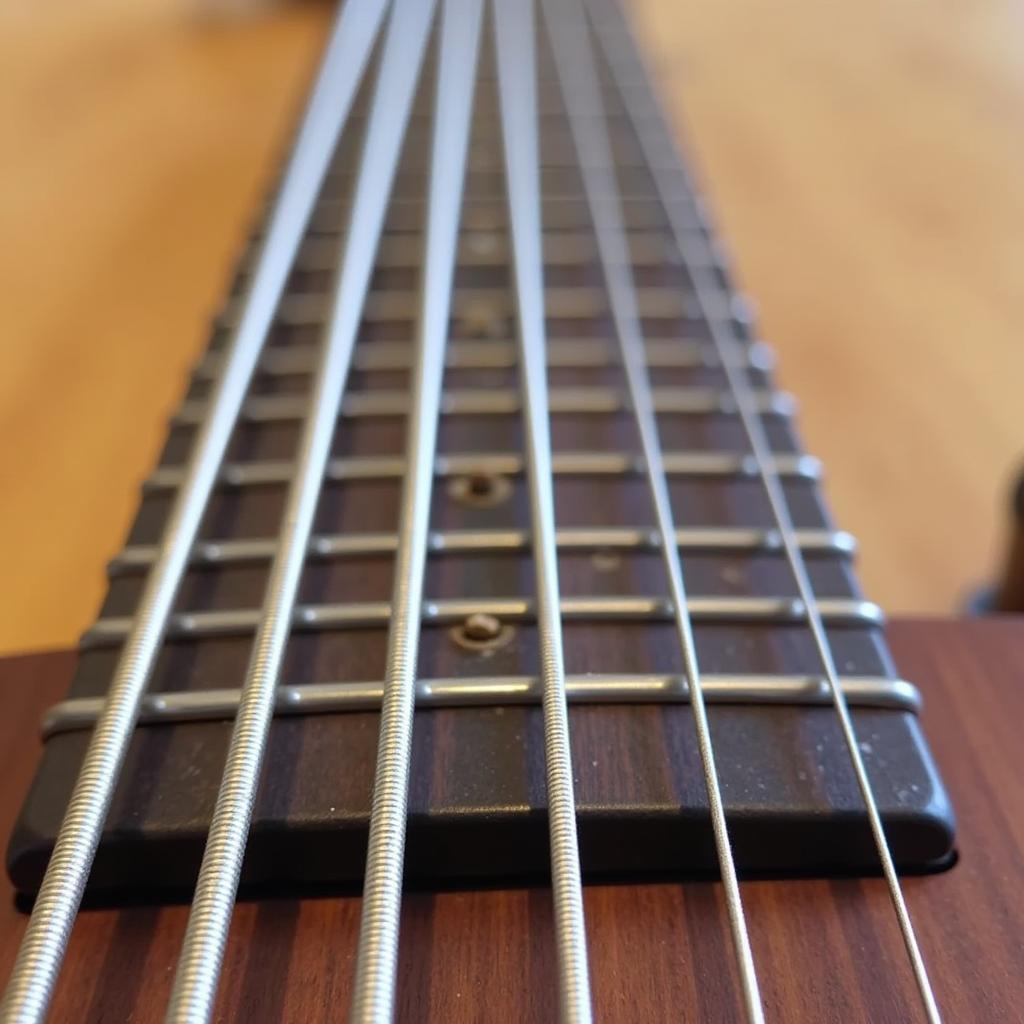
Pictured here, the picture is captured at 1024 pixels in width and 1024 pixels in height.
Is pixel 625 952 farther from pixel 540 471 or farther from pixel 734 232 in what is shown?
pixel 734 232

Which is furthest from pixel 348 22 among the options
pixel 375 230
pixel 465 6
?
pixel 375 230

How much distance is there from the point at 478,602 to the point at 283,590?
0.07m

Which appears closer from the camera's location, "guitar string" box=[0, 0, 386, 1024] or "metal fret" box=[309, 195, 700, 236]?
"guitar string" box=[0, 0, 386, 1024]

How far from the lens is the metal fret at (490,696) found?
378 millimetres

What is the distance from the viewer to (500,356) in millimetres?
605

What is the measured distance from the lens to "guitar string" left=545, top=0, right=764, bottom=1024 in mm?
305

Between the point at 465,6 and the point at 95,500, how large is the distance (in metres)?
0.57

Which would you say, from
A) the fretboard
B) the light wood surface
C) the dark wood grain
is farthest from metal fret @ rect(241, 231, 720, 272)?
the dark wood grain

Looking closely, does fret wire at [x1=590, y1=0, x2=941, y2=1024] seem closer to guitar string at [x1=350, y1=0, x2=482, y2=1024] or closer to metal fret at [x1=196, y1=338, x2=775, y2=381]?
metal fret at [x1=196, y1=338, x2=775, y2=381]

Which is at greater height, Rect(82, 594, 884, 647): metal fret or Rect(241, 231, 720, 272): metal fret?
Rect(241, 231, 720, 272): metal fret

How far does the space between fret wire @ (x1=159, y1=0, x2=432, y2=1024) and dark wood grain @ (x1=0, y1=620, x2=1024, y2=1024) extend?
32 mm

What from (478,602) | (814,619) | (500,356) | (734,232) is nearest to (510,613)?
(478,602)

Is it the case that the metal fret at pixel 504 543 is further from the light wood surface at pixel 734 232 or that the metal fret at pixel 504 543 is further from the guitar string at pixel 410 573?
the light wood surface at pixel 734 232

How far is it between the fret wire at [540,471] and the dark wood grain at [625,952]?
4 centimetres
